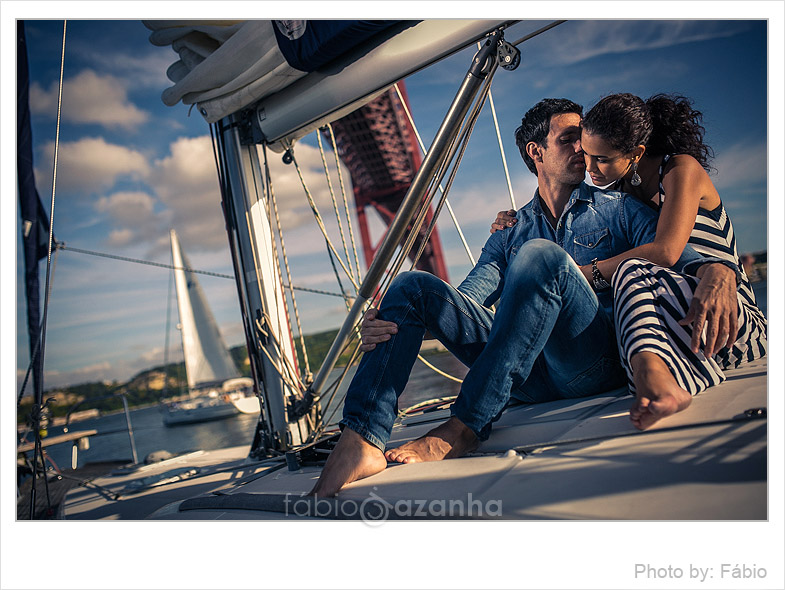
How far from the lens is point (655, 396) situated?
627mm

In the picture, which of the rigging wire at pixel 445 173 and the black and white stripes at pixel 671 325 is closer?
the black and white stripes at pixel 671 325

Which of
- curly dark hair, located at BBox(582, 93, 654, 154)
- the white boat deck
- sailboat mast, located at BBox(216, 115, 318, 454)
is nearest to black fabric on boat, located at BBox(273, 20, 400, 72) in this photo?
sailboat mast, located at BBox(216, 115, 318, 454)

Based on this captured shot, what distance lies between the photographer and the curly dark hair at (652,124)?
2.97 feet

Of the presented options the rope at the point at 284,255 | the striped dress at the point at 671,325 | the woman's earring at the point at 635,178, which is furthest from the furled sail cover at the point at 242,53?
the striped dress at the point at 671,325

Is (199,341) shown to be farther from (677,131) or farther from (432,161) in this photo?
(677,131)

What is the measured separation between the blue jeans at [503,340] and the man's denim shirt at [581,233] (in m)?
0.15

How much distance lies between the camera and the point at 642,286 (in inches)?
29.5

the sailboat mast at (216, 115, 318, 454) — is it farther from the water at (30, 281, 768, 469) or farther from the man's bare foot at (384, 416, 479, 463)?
the man's bare foot at (384, 416, 479, 463)

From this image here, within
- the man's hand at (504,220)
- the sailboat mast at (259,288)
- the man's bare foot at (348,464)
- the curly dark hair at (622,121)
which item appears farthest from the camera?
the sailboat mast at (259,288)

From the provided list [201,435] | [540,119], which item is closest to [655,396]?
[540,119]

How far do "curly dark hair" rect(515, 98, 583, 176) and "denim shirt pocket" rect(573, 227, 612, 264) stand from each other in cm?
24

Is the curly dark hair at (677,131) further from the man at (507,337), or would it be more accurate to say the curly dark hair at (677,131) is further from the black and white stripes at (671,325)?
the black and white stripes at (671,325)

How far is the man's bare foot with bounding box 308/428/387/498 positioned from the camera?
0.74 meters

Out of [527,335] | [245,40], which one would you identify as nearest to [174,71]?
[245,40]
